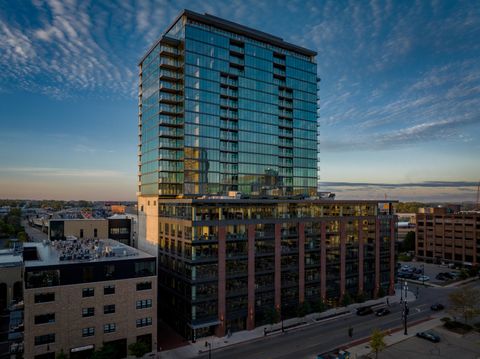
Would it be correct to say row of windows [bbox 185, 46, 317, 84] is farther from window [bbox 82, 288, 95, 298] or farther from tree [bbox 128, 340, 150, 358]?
tree [bbox 128, 340, 150, 358]

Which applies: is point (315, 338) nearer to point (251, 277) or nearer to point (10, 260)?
point (251, 277)

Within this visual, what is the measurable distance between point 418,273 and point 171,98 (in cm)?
9662

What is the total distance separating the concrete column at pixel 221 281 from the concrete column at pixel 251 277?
17.4 feet

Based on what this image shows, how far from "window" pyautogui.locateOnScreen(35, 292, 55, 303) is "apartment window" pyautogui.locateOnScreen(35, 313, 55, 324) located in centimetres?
188

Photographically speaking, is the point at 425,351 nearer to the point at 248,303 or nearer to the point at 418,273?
the point at 248,303

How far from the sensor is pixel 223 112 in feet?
306

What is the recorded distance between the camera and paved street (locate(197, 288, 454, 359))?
5638 centimetres

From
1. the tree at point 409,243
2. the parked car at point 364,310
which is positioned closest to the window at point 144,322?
the parked car at point 364,310

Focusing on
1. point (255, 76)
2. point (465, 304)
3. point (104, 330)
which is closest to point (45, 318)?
point (104, 330)

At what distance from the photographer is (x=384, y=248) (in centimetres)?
9150

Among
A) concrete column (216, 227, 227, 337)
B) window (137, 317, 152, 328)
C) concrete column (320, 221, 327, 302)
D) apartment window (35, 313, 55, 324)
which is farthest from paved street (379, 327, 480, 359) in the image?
apartment window (35, 313, 55, 324)

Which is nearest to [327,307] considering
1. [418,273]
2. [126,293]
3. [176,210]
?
[176,210]

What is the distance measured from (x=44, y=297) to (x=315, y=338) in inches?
1736

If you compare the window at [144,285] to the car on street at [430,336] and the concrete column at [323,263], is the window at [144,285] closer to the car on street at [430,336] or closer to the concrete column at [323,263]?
the concrete column at [323,263]
